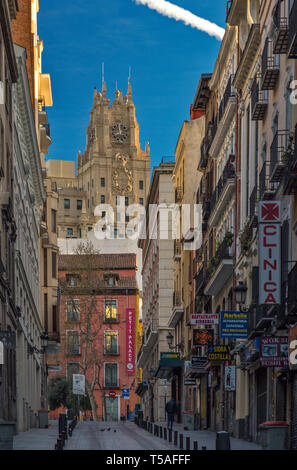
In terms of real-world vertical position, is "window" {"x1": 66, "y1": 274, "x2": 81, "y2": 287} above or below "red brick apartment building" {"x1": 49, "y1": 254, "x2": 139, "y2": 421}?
above

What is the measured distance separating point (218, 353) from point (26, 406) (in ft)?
42.9

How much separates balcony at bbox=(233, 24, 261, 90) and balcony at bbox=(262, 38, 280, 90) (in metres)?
2.45

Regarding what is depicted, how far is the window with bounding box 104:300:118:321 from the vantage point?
11175 cm

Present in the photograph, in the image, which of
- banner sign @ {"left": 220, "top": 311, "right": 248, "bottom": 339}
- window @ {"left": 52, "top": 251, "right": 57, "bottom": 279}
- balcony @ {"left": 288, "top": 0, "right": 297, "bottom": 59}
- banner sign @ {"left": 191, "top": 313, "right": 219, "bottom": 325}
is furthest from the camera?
window @ {"left": 52, "top": 251, "right": 57, "bottom": 279}

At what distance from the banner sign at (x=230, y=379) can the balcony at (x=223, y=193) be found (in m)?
7.93

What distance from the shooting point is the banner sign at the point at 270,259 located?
88.0 ft

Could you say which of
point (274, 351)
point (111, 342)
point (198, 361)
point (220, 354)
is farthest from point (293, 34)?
point (111, 342)

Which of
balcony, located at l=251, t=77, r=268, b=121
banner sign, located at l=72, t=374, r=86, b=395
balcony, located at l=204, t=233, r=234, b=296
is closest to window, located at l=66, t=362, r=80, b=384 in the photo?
banner sign, located at l=72, t=374, r=86, b=395

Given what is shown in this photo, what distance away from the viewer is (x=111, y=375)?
109 metres

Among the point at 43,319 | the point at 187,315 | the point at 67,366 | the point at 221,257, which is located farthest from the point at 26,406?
the point at 67,366

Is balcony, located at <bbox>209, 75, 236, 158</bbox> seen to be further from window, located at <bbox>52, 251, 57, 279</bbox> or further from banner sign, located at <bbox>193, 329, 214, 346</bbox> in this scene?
window, located at <bbox>52, 251, 57, 279</bbox>

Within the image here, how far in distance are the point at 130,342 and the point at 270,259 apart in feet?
275
